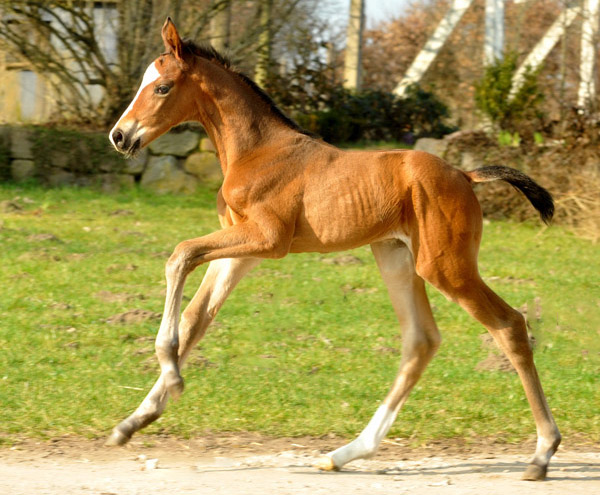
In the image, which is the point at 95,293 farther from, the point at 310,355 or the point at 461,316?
the point at 461,316

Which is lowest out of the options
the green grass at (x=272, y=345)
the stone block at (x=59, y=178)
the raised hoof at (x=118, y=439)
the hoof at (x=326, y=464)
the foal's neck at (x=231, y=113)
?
the green grass at (x=272, y=345)

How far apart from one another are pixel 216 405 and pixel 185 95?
7.09ft

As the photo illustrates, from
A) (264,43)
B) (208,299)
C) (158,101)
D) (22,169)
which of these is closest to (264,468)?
(208,299)

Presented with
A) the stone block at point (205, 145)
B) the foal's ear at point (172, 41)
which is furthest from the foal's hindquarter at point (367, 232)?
the stone block at point (205, 145)

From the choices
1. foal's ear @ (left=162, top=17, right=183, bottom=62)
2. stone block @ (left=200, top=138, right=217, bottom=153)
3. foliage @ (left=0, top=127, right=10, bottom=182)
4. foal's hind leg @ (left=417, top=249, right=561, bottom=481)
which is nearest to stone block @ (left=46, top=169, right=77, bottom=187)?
foliage @ (left=0, top=127, right=10, bottom=182)

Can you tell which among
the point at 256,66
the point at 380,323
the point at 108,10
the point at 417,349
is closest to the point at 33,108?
the point at 108,10

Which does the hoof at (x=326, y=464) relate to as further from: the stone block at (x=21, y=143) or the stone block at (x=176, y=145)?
the stone block at (x=21, y=143)

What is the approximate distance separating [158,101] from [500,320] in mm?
2175

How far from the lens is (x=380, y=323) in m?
8.48

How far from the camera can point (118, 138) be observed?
5.09 m

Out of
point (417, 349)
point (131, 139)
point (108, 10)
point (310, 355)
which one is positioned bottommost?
point (310, 355)

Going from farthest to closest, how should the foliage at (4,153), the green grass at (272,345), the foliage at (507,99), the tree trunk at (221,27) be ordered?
the tree trunk at (221,27) → the foliage at (507,99) → the foliage at (4,153) → the green grass at (272,345)

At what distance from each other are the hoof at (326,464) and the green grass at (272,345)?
774 millimetres

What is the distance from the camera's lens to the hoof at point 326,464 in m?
4.99
